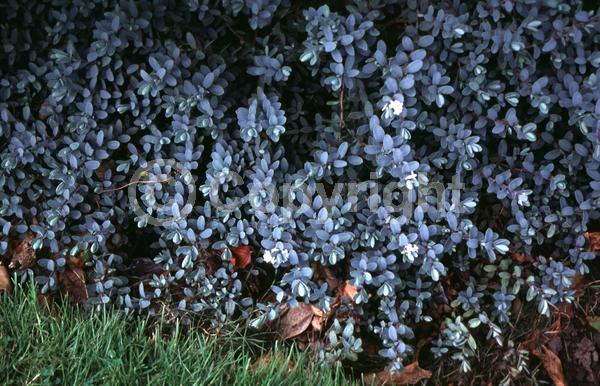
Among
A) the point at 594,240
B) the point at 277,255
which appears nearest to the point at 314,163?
the point at 277,255

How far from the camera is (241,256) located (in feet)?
9.62

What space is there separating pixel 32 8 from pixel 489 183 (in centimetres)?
174

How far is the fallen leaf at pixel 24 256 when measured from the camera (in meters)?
2.90

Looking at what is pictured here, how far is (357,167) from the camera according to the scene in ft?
9.43

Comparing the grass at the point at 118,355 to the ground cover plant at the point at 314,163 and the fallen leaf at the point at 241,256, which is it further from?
the fallen leaf at the point at 241,256

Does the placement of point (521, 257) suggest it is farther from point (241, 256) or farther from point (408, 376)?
point (241, 256)

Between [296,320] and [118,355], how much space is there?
0.65 metres

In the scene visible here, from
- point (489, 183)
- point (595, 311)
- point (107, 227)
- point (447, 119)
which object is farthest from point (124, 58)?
point (595, 311)

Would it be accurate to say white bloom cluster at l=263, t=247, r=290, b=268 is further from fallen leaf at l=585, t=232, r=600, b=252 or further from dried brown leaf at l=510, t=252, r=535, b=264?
fallen leaf at l=585, t=232, r=600, b=252

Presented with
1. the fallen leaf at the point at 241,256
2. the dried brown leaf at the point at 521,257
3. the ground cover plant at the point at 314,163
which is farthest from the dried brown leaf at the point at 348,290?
the dried brown leaf at the point at 521,257

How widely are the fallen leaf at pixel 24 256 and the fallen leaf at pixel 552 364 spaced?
6.06 feet

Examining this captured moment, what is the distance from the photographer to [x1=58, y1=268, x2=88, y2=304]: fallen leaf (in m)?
2.94

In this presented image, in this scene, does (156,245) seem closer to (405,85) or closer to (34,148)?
(34,148)

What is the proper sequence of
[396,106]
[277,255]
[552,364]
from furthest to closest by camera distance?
[552,364] < [277,255] < [396,106]
